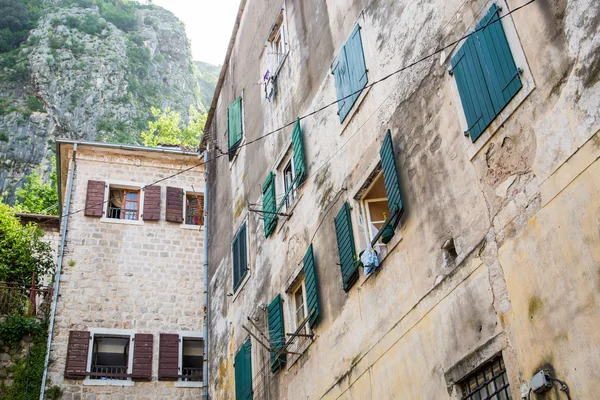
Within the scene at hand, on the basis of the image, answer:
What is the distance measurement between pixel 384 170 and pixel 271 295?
4.70 metres

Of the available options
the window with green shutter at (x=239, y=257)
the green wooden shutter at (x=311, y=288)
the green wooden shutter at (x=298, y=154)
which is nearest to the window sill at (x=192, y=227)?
the window with green shutter at (x=239, y=257)

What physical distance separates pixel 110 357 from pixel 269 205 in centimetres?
784

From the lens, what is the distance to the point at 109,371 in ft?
61.4

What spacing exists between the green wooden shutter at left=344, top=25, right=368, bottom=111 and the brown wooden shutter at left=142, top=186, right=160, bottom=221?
1142 cm

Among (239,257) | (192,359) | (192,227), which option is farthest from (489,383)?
(192,227)

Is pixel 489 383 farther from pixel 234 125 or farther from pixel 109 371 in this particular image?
pixel 109 371

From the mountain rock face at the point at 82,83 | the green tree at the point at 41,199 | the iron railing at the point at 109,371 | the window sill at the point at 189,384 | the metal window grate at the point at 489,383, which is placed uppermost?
the mountain rock face at the point at 82,83

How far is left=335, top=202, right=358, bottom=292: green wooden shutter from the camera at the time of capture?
9969mm

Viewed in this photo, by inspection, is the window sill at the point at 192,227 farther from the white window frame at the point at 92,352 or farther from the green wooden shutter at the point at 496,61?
the green wooden shutter at the point at 496,61

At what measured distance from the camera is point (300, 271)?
11.9 metres

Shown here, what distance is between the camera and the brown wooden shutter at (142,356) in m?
18.7

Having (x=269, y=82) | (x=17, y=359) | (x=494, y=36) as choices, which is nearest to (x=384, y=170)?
(x=494, y=36)

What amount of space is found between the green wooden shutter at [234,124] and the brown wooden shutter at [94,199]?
5512mm

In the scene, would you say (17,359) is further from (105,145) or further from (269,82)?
(269,82)
